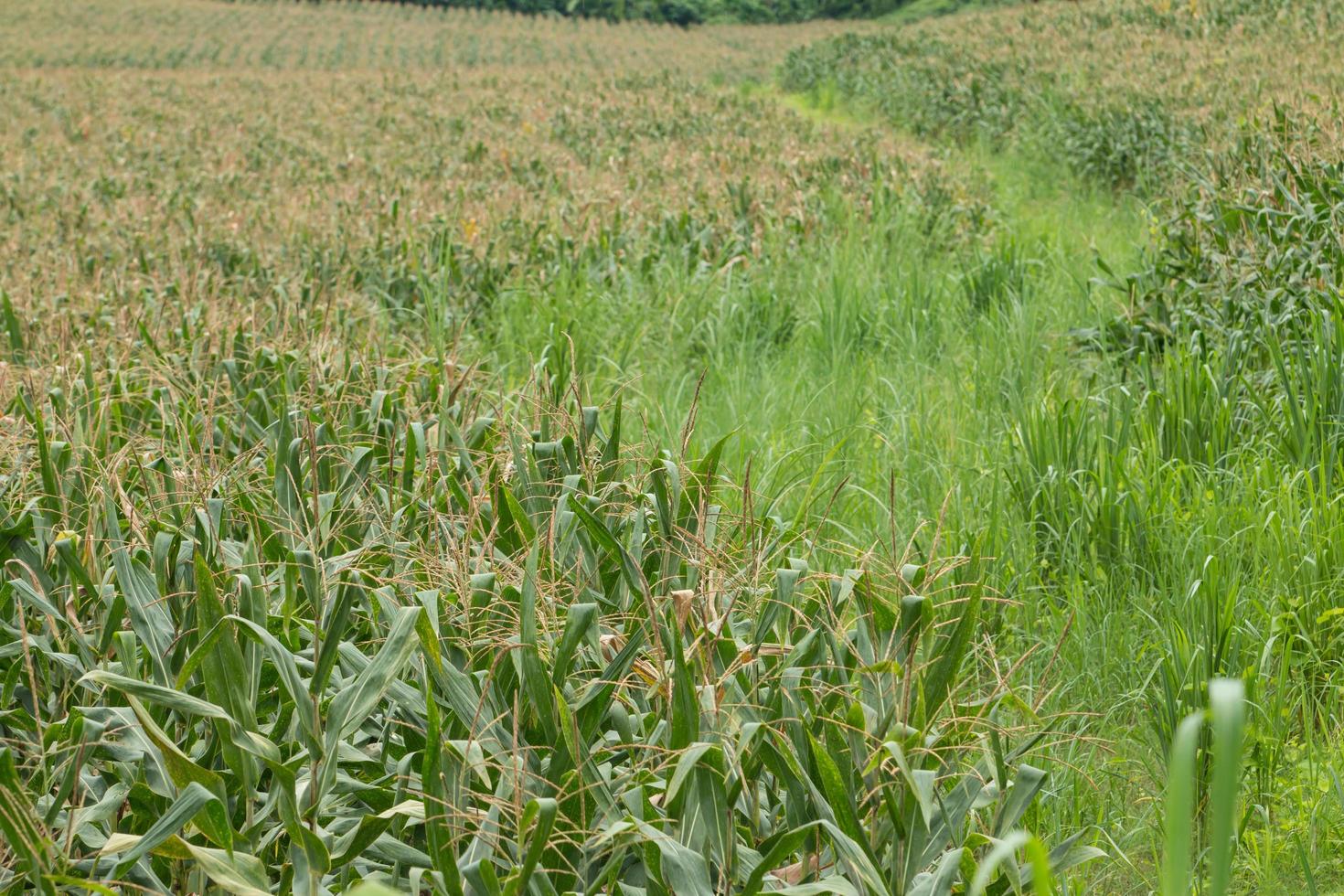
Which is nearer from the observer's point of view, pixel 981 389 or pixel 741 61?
pixel 981 389

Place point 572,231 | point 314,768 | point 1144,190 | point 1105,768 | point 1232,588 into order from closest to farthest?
point 314,768 → point 1105,768 → point 1232,588 → point 572,231 → point 1144,190

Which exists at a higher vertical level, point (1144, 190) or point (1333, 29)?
point (1333, 29)

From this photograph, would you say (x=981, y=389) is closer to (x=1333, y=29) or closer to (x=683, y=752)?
(x=683, y=752)

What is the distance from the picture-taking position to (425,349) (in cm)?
536

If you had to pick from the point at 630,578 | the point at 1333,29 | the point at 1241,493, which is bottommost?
the point at 1241,493

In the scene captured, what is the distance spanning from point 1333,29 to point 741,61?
723 inches

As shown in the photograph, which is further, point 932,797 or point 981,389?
point 981,389

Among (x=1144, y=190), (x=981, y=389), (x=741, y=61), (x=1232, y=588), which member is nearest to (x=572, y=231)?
(x=981, y=389)

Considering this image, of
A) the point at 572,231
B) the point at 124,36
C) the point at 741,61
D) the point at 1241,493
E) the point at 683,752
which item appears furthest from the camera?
the point at 124,36

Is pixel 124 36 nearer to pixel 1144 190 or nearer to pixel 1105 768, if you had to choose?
pixel 1144 190

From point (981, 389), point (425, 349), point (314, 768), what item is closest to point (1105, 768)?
point (314, 768)

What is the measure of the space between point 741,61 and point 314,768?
105 ft

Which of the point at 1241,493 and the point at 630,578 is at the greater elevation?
the point at 630,578

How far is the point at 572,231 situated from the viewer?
848 centimetres
